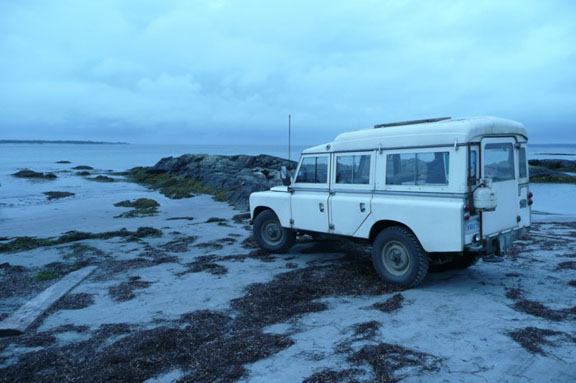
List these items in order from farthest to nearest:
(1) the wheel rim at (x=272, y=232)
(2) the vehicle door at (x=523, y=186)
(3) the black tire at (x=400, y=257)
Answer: (1) the wheel rim at (x=272, y=232), (2) the vehicle door at (x=523, y=186), (3) the black tire at (x=400, y=257)

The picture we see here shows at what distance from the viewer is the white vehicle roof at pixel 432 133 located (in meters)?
6.11

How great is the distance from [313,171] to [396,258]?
2.47 m

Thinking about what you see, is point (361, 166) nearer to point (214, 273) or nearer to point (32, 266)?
point (214, 273)

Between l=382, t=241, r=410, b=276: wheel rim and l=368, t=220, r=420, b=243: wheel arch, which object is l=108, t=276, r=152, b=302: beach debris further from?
l=382, t=241, r=410, b=276: wheel rim

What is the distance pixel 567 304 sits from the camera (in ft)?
19.3

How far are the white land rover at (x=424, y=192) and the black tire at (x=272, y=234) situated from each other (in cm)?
109

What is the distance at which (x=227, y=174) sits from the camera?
95.7 ft

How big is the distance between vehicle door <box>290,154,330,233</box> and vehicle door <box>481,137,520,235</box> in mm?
2793

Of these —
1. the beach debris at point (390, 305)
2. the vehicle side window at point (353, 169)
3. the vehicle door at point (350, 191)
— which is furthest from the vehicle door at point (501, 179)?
the vehicle side window at point (353, 169)

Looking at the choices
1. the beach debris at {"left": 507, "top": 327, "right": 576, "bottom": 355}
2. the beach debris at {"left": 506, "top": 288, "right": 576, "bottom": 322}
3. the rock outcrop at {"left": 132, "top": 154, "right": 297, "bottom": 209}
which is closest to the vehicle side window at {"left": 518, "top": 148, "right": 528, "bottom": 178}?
the beach debris at {"left": 506, "top": 288, "right": 576, "bottom": 322}

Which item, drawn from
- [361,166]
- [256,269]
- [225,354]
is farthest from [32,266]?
[361,166]

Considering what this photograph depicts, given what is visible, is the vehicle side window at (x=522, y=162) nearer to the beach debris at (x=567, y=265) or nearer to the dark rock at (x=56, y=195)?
the beach debris at (x=567, y=265)

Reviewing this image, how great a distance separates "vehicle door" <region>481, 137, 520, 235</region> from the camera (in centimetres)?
627

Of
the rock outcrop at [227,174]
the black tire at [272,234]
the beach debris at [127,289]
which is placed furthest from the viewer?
the rock outcrop at [227,174]
